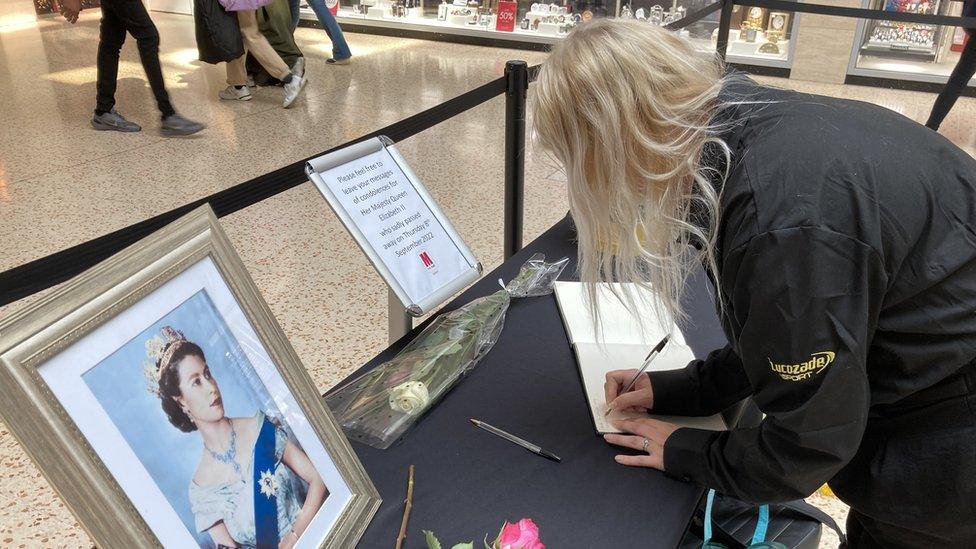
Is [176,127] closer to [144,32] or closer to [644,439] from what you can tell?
[144,32]

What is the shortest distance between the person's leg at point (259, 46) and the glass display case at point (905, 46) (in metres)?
3.89

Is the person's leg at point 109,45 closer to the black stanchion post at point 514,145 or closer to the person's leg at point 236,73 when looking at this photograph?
the person's leg at point 236,73

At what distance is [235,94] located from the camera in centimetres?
497

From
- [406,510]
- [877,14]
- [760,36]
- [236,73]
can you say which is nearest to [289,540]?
[406,510]

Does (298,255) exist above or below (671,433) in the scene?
below

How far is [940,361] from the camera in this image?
0.88 meters

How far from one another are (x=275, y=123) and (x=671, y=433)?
3933 millimetres

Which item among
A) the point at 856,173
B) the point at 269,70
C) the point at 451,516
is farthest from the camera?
the point at 269,70

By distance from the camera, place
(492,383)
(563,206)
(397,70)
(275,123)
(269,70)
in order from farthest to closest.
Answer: (397,70) < (269,70) < (275,123) < (563,206) < (492,383)

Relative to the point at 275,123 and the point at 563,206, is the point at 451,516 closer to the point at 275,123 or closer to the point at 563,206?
the point at 563,206

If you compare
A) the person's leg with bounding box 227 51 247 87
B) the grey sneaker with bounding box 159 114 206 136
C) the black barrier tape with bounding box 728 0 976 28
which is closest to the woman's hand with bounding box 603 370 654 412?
the black barrier tape with bounding box 728 0 976 28

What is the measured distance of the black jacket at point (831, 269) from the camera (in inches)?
30.4

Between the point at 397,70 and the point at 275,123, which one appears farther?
the point at 397,70

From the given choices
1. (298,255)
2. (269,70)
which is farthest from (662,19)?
(298,255)
